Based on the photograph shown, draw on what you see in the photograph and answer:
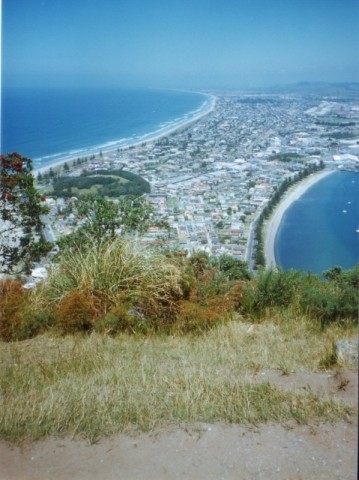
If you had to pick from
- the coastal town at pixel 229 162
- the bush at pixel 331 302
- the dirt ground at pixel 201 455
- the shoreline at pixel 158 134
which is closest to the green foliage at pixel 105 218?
the coastal town at pixel 229 162

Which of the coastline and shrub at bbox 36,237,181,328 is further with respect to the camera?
the coastline

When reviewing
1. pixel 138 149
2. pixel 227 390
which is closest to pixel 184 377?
pixel 227 390

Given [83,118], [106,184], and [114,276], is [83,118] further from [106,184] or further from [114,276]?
[114,276]

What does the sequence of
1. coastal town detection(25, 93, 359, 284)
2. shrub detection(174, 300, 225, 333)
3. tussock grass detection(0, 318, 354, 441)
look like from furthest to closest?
coastal town detection(25, 93, 359, 284) → shrub detection(174, 300, 225, 333) → tussock grass detection(0, 318, 354, 441)

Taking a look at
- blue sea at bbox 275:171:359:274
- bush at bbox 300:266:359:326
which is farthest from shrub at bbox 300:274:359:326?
blue sea at bbox 275:171:359:274

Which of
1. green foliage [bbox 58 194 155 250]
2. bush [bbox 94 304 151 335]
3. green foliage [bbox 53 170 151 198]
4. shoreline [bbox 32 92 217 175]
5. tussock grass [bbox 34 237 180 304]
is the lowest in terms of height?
bush [bbox 94 304 151 335]

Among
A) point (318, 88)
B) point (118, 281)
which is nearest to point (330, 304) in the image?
point (118, 281)

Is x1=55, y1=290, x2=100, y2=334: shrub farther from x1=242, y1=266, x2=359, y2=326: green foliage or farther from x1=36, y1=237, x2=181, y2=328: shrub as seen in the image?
x1=242, y1=266, x2=359, y2=326: green foliage

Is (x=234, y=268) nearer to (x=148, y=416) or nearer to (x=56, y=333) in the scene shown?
A: (x=56, y=333)
